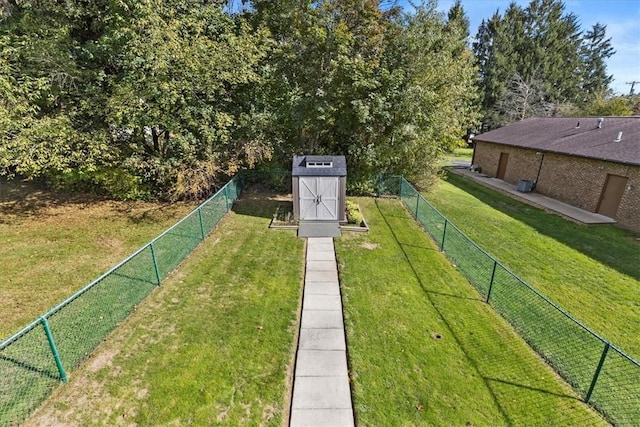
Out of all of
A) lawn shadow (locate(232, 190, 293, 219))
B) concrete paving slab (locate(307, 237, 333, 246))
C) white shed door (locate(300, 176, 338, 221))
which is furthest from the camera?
lawn shadow (locate(232, 190, 293, 219))

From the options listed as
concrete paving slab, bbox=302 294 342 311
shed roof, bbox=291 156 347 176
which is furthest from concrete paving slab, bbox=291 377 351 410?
shed roof, bbox=291 156 347 176

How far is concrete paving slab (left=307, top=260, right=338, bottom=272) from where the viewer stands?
9.52 meters

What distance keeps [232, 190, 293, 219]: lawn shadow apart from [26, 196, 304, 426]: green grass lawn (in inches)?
203

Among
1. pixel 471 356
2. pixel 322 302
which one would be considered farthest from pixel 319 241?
pixel 471 356

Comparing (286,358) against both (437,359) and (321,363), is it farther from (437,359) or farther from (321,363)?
(437,359)

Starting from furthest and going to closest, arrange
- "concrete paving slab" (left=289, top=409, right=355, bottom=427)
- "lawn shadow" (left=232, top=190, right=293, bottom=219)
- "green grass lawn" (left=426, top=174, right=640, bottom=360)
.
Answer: "lawn shadow" (left=232, top=190, right=293, bottom=219) < "green grass lawn" (left=426, top=174, right=640, bottom=360) < "concrete paving slab" (left=289, top=409, right=355, bottom=427)

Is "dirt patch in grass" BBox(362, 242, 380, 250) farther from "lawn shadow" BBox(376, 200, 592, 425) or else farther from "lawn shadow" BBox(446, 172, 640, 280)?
"lawn shadow" BBox(446, 172, 640, 280)

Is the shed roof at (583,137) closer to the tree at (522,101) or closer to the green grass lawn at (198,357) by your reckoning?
the green grass lawn at (198,357)

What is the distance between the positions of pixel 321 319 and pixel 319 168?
23.5ft

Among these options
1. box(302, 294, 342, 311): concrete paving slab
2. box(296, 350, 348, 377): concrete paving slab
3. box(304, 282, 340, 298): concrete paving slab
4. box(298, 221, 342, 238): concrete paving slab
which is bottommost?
box(296, 350, 348, 377): concrete paving slab

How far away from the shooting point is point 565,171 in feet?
57.9

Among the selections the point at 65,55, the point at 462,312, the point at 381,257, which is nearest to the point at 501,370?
the point at 462,312

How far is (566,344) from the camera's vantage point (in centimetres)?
654

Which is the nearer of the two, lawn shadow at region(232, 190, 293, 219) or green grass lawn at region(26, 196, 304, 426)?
green grass lawn at region(26, 196, 304, 426)
